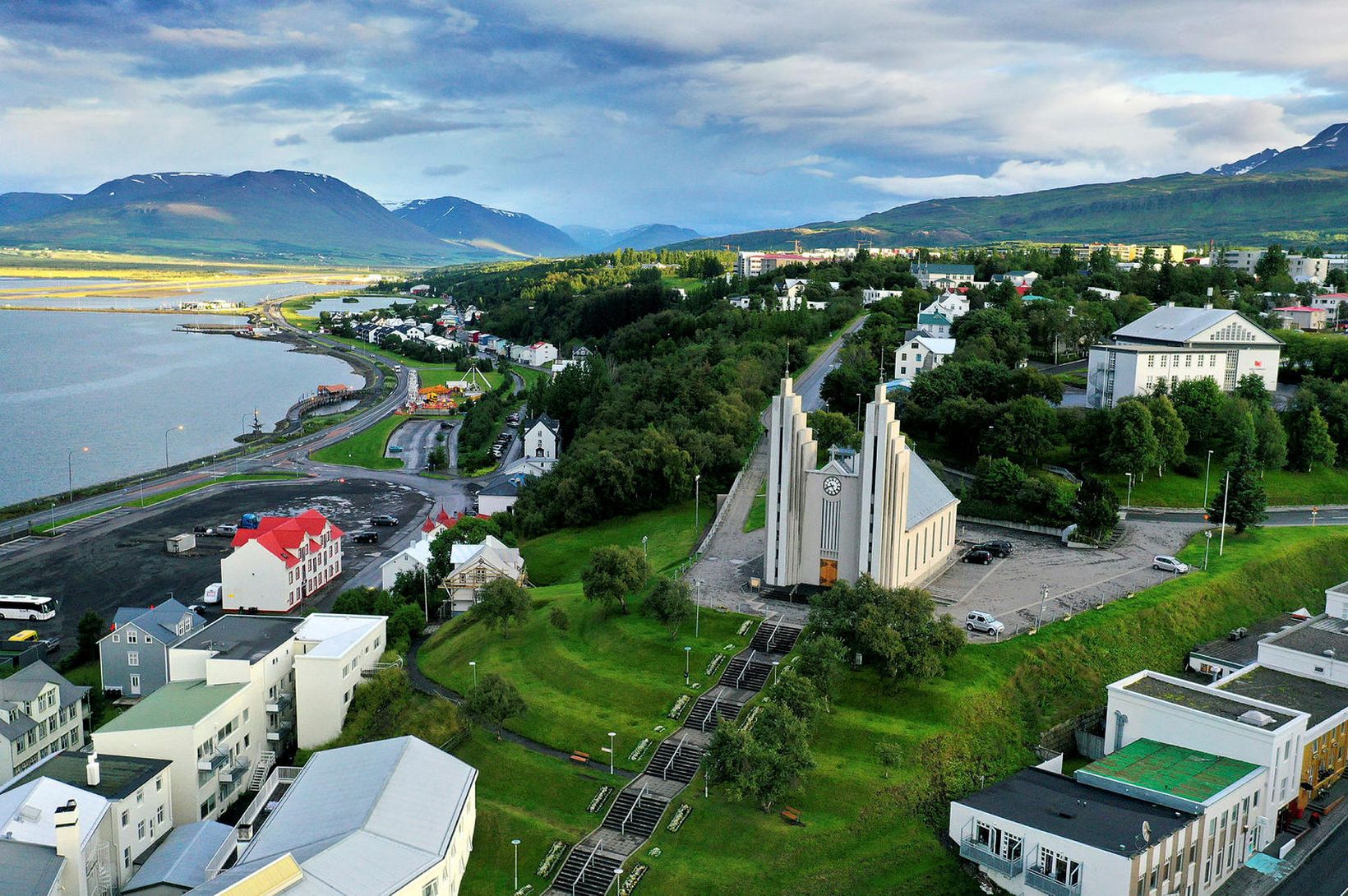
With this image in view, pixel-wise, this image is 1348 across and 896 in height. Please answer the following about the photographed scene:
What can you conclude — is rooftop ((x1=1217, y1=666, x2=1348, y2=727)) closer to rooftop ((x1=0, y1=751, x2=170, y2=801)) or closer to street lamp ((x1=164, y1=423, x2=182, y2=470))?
rooftop ((x1=0, y1=751, x2=170, y2=801))

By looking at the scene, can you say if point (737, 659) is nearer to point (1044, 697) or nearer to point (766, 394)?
point (1044, 697)

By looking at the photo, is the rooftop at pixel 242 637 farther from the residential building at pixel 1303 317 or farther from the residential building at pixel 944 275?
the residential building at pixel 944 275

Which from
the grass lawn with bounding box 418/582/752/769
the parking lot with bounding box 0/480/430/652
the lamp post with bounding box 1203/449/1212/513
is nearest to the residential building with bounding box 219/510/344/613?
the parking lot with bounding box 0/480/430/652

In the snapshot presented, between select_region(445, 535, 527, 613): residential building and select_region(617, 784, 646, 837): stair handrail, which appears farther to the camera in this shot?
select_region(445, 535, 527, 613): residential building

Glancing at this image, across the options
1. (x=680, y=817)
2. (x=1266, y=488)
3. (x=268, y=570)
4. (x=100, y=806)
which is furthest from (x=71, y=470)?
(x=1266, y=488)

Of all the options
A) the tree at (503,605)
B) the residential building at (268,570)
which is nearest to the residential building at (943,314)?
the residential building at (268,570)

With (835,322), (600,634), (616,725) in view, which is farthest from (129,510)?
(835,322)

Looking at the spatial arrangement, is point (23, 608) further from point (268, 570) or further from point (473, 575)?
point (473, 575)
